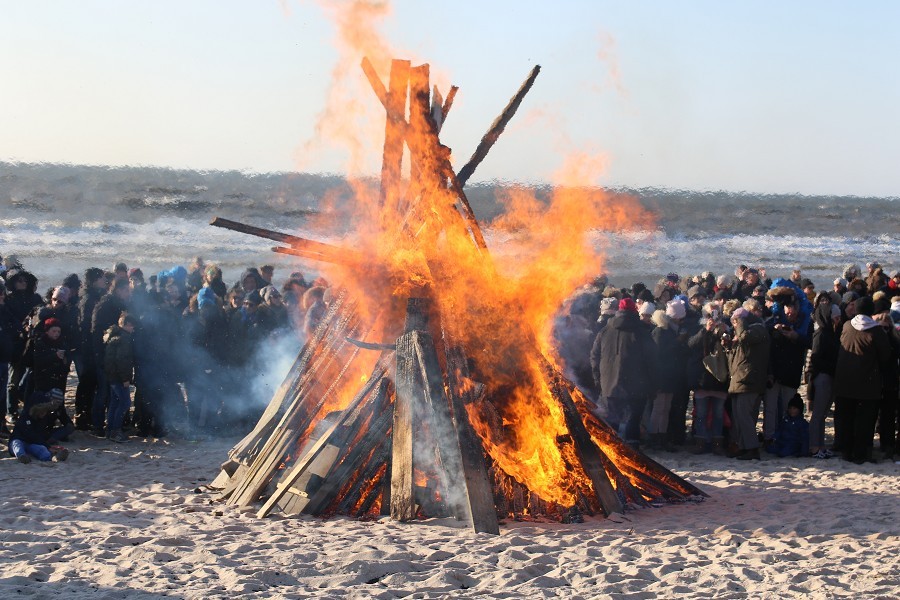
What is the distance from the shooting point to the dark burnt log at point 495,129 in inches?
389

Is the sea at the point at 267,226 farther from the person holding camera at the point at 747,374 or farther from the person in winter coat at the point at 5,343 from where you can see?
the person holding camera at the point at 747,374

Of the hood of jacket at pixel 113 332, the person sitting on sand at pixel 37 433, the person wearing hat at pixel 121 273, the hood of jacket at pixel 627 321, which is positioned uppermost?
the person wearing hat at pixel 121 273

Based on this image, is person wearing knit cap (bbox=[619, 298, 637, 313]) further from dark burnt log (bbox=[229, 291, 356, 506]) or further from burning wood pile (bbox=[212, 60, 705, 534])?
A: dark burnt log (bbox=[229, 291, 356, 506])

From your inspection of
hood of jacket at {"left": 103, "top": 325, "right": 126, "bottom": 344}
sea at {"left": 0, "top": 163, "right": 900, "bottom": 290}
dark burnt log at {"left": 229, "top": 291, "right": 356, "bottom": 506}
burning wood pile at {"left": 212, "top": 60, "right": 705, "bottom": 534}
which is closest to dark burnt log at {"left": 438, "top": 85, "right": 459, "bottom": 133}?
burning wood pile at {"left": 212, "top": 60, "right": 705, "bottom": 534}

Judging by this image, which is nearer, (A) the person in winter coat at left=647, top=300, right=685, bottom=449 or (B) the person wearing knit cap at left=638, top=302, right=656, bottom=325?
(A) the person in winter coat at left=647, top=300, right=685, bottom=449

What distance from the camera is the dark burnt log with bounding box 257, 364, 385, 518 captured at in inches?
349

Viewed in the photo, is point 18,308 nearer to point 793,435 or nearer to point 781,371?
point 781,371

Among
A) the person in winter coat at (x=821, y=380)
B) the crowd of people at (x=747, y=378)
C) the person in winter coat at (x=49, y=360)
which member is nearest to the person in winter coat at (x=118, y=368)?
the person in winter coat at (x=49, y=360)

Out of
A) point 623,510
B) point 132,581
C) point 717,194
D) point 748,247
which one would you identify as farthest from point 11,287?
point 717,194

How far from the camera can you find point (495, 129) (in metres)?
10.0

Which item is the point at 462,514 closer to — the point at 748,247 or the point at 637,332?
the point at 637,332

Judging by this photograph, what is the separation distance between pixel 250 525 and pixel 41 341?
4494 millimetres

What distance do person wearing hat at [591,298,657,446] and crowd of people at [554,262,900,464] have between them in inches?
0.5

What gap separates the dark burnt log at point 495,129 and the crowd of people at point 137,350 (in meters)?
3.64
